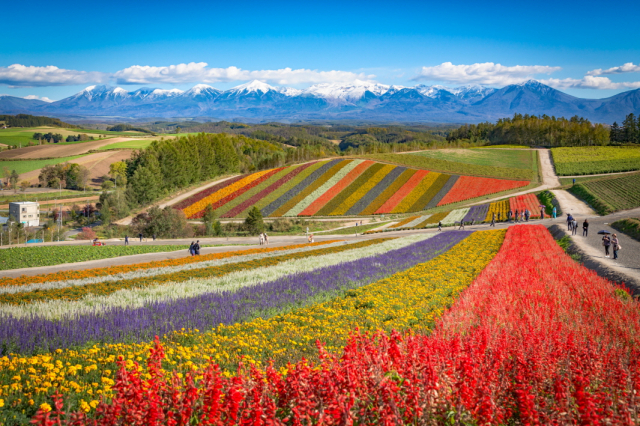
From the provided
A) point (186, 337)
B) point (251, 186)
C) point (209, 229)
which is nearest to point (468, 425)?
point (186, 337)

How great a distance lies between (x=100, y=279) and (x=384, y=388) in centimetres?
1643

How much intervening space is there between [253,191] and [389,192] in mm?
24010

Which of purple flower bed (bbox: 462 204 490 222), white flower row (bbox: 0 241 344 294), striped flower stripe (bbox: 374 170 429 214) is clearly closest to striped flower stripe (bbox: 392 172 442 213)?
striped flower stripe (bbox: 374 170 429 214)

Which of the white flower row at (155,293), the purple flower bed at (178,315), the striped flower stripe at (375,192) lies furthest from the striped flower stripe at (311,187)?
the purple flower bed at (178,315)

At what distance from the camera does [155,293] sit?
1341cm

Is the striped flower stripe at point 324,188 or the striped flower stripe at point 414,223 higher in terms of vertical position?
the striped flower stripe at point 324,188

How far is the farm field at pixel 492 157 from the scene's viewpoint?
8981 centimetres

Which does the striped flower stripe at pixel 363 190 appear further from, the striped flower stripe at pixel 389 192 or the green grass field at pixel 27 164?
the green grass field at pixel 27 164

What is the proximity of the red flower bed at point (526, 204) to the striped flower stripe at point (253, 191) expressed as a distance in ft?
135

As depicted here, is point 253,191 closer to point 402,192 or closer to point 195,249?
point 402,192

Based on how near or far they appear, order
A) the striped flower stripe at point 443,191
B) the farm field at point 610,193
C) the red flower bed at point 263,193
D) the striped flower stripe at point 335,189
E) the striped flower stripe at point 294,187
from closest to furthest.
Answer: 1. the farm field at point 610,193
2. the striped flower stripe at point 335,189
3. the striped flower stripe at point 443,191
4. the red flower bed at point 263,193
5. the striped flower stripe at point 294,187

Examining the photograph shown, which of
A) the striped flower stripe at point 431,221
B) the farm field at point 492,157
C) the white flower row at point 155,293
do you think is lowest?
the striped flower stripe at point 431,221

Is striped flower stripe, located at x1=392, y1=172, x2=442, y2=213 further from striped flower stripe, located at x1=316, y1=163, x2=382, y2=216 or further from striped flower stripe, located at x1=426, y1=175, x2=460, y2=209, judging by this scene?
striped flower stripe, located at x1=316, y1=163, x2=382, y2=216

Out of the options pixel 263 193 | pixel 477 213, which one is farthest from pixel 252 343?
pixel 263 193
